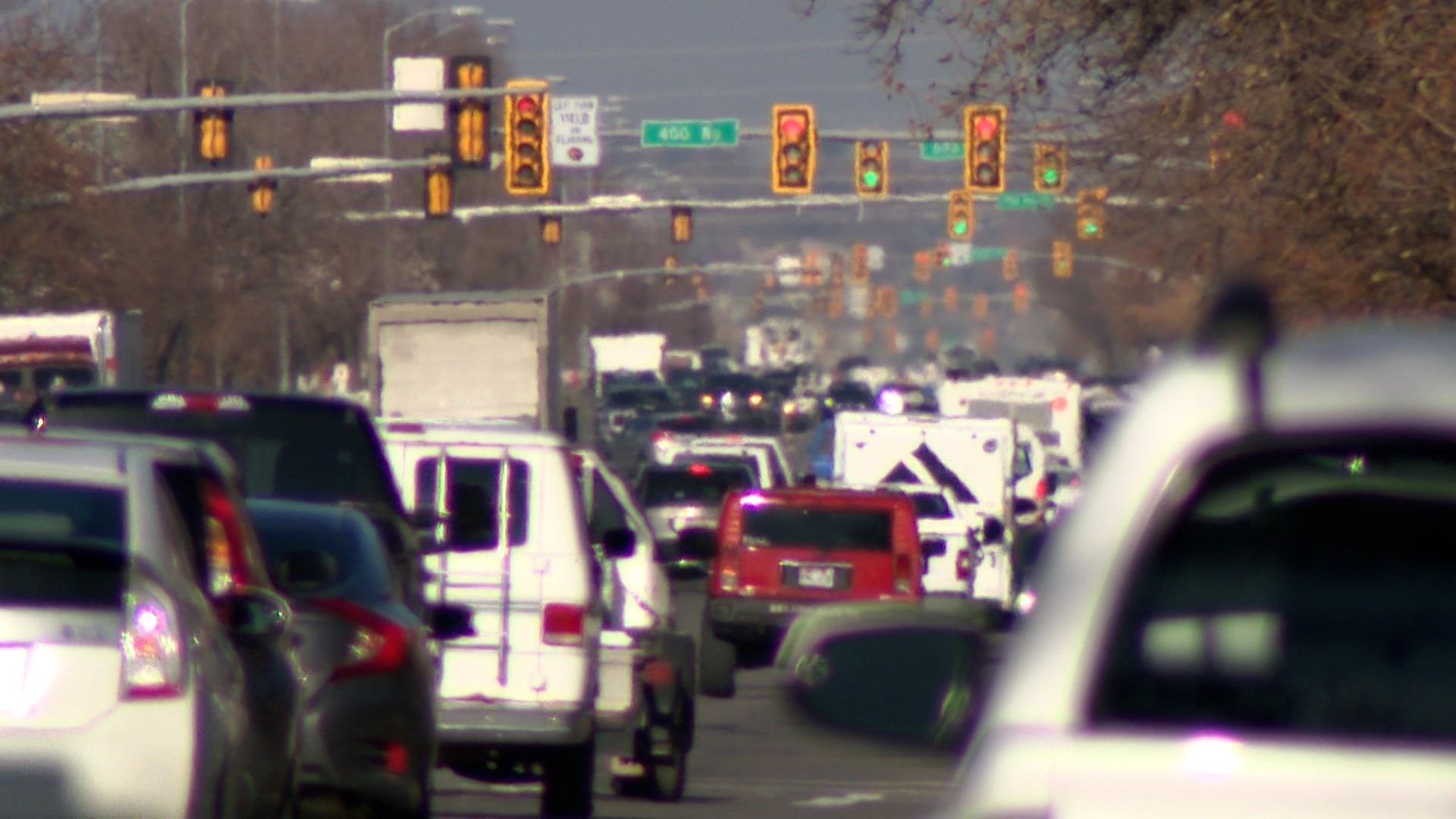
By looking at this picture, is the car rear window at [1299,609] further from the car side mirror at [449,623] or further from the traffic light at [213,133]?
the traffic light at [213,133]

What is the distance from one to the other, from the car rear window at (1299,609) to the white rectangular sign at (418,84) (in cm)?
3193

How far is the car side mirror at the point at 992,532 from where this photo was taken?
28609mm

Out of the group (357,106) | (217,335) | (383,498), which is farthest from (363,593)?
(357,106)

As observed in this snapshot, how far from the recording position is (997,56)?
19672 mm

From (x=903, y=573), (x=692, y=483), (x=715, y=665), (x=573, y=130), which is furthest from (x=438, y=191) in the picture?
(x=715, y=665)

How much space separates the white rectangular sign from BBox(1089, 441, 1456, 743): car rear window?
1257 inches

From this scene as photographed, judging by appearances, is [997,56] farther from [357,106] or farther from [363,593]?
[357,106]

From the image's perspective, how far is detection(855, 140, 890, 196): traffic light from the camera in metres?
44.2

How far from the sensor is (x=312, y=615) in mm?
11117

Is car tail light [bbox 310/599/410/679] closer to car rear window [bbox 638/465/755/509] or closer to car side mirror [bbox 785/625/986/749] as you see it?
car side mirror [bbox 785/625/986/749]

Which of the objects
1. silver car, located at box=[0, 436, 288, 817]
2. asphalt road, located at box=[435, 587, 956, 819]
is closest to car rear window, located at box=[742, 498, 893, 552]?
asphalt road, located at box=[435, 587, 956, 819]

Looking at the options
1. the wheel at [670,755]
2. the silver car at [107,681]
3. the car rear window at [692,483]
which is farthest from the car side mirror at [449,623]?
the car rear window at [692,483]

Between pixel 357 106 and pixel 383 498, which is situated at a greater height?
pixel 357 106

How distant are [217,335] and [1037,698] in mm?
59580
